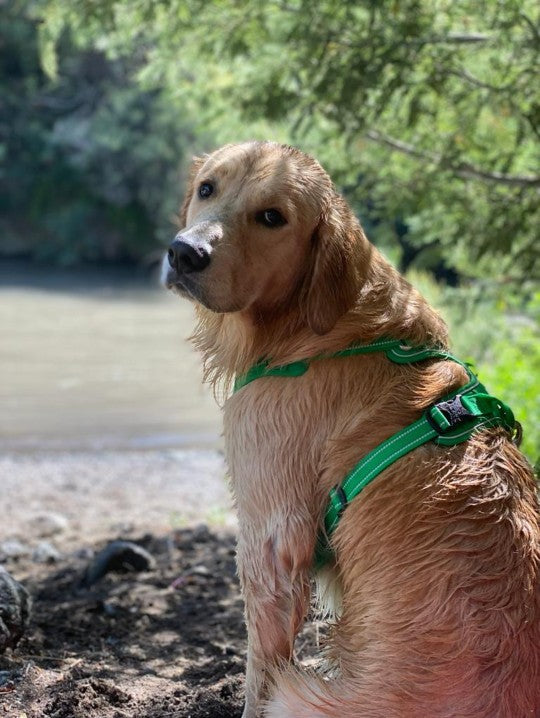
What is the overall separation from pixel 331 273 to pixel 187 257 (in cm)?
47

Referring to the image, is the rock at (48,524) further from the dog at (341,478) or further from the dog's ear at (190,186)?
the dog at (341,478)

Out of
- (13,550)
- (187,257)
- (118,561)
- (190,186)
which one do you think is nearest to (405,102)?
(190,186)

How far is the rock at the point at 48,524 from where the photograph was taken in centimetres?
709

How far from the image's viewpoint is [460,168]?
5.70m

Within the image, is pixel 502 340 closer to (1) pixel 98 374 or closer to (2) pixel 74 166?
(1) pixel 98 374

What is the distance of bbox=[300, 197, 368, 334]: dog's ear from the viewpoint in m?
2.84

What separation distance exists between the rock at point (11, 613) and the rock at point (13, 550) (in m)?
2.21

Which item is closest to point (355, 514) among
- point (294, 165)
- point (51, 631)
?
point (294, 165)

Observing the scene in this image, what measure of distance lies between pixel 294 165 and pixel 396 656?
63.0 inches

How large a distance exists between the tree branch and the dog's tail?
3.78 meters

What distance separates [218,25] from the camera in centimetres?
578

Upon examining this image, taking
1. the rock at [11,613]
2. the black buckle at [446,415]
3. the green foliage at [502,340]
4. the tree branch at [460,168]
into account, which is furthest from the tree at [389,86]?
the rock at [11,613]

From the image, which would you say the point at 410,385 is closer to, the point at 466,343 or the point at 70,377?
the point at 466,343

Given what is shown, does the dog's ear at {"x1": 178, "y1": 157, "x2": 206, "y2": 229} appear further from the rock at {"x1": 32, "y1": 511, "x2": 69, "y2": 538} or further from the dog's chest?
the rock at {"x1": 32, "y1": 511, "x2": 69, "y2": 538}
